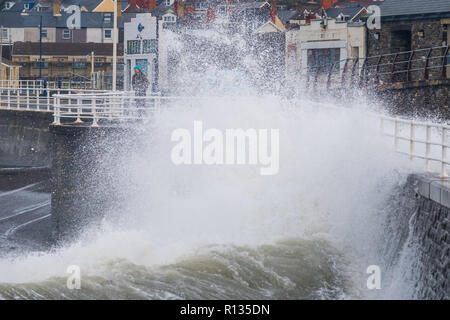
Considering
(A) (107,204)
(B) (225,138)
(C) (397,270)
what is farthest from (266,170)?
(C) (397,270)

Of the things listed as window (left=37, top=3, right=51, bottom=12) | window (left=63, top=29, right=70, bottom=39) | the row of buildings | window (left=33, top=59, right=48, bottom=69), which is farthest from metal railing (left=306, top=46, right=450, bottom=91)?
window (left=37, top=3, right=51, bottom=12)

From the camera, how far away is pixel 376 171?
15578 mm

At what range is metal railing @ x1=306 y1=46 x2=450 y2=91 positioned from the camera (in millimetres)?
26842

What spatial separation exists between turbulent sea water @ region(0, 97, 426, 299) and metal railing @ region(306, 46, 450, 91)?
560 centimetres

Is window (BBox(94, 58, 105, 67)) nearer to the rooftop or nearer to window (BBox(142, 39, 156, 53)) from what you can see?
the rooftop

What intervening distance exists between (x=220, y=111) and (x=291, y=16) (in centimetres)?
4066

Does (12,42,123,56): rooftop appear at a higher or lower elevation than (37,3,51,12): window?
lower

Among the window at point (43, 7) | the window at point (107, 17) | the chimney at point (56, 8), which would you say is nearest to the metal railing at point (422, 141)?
the window at point (107, 17)

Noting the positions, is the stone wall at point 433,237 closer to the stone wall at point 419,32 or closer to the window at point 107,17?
the stone wall at point 419,32

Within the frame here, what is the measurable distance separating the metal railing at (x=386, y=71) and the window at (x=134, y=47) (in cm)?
1276

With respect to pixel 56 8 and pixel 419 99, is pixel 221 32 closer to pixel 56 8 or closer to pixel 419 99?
pixel 419 99

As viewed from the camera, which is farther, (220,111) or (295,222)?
(220,111)

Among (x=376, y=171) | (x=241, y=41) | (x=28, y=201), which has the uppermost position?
(x=241, y=41)
